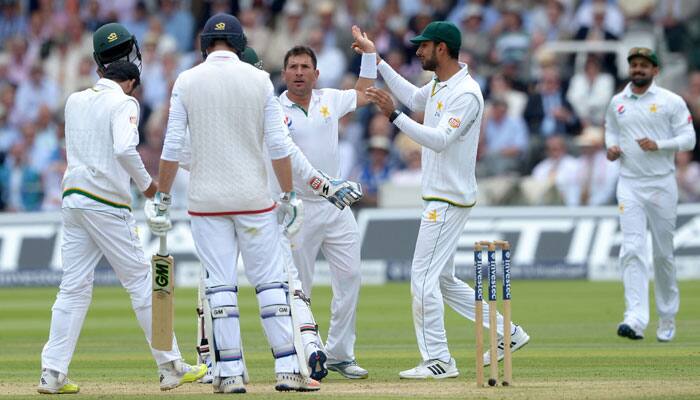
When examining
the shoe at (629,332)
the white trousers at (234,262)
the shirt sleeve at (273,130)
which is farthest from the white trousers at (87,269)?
the shoe at (629,332)

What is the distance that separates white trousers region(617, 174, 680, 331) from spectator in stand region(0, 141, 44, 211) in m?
11.0

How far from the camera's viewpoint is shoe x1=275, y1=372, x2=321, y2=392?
339 inches

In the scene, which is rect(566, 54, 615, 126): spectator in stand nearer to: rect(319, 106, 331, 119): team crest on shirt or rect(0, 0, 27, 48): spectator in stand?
rect(0, 0, 27, 48): spectator in stand

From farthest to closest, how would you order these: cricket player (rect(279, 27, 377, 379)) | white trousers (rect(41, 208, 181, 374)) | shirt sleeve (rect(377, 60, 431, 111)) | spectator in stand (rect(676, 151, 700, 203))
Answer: spectator in stand (rect(676, 151, 700, 203))
shirt sleeve (rect(377, 60, 431, 111))
cricket player (rect(279, 27, 377, 379))
white trousers (rect(41, 208, 181, 374))

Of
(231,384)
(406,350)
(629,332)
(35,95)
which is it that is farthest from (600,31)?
(231,384)

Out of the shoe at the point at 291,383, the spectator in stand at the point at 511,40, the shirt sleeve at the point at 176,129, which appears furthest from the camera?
the spectator in stand at the point at 511,40

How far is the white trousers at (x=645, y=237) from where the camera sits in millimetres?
12609

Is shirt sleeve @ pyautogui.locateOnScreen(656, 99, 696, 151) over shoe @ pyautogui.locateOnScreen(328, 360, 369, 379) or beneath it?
over

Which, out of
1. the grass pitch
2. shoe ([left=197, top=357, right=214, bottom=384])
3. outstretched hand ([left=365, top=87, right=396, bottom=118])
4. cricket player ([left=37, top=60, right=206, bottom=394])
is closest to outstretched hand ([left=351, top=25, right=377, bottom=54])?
outstretched hand ([left=365, top=87, right=396, bottom=118])

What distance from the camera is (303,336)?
9.59m

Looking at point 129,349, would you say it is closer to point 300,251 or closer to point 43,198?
point 300,251

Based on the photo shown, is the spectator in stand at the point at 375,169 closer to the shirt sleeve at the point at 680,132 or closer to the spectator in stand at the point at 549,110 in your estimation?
the spectator in stand at the point at 549,110

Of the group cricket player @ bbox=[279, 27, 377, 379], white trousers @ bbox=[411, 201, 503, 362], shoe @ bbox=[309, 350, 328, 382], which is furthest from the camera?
cricket player @ bbox=[279, 27, 377, 379]

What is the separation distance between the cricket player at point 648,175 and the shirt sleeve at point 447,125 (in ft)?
11.2
